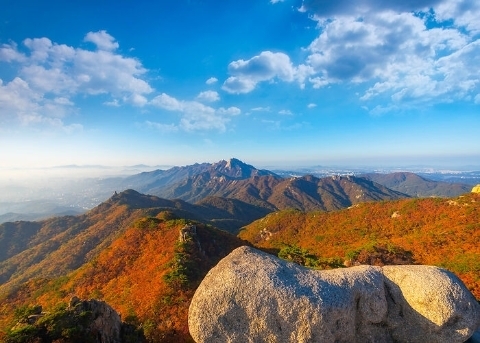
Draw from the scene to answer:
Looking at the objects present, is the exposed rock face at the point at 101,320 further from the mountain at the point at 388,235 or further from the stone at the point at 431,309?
the mountain at the point at 388,235

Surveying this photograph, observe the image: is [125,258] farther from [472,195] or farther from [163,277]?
[472,195]

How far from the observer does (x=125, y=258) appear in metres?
34.4

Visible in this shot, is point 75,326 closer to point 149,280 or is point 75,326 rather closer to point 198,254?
point 149,280

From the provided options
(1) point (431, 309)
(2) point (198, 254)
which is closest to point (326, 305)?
(1) point (431, 309)

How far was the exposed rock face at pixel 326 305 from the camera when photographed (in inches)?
455

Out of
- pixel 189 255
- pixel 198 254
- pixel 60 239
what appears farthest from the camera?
pixel 60 239

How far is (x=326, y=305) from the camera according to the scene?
11602 mm

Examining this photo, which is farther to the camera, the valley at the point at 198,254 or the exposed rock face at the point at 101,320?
the valley at the point at 198,254

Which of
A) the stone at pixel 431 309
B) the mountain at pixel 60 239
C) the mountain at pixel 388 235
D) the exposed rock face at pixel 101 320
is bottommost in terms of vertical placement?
the mountain at pixel 60 239

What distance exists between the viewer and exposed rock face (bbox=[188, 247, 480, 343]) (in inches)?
455

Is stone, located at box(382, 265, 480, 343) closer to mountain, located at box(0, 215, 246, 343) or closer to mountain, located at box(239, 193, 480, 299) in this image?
mountain, located at box(0, 215, 246, 343)

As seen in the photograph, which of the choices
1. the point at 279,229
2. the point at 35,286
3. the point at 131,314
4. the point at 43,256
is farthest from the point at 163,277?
the point at 43,256

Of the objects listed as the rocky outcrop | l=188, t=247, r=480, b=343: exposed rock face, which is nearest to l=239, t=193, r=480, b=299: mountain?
l=188, t=247, r=480, b=343: exposed rock face

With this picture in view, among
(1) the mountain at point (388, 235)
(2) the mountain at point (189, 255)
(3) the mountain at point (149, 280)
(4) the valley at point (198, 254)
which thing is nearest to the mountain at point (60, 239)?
(3) the mountain at point (149, 280)
